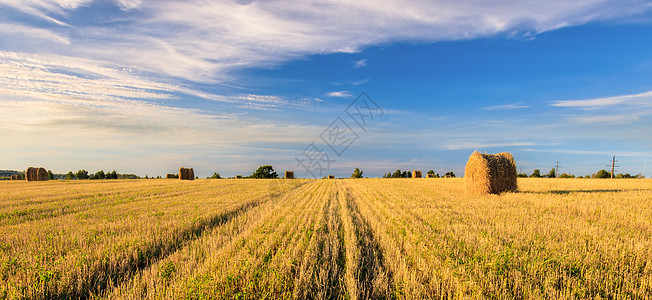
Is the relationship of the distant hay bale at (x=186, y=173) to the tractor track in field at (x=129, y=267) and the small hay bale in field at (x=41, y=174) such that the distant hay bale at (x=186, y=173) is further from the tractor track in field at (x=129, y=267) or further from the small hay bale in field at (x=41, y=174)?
the tractor track in field at (x=129, y=267)

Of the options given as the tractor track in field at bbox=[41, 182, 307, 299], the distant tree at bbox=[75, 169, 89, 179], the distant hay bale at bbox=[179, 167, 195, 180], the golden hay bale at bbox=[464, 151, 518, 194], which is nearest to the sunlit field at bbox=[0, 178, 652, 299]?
the tractor track in field at bbox=[41, 182, 307, 299]

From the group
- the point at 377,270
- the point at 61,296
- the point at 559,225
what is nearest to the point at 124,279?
the point at 61,296

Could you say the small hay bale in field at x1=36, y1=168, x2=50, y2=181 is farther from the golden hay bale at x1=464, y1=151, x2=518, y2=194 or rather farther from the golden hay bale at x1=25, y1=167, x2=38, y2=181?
the golden hay bale at x1=464, y1=151, x2=518, y2=194

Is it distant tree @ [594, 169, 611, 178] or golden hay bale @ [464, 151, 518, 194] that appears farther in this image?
distant tree @ [594, 169, 611, 178]

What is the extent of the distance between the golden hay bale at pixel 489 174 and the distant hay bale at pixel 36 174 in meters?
59.3

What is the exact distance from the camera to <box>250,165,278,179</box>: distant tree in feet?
235

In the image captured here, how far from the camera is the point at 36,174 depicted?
150 feet

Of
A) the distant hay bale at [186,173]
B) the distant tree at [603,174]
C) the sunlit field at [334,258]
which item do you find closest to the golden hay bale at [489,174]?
the sunlit field at [334,258]

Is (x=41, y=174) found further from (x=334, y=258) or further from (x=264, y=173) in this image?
(x=334, y=258)

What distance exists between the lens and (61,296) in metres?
4.64

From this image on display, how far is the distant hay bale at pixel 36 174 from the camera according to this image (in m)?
45.1

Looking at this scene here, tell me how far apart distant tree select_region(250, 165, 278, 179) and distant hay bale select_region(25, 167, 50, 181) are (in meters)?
36.0

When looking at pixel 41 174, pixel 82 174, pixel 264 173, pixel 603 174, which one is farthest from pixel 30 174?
pixel 603 174

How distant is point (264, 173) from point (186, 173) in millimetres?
25140
